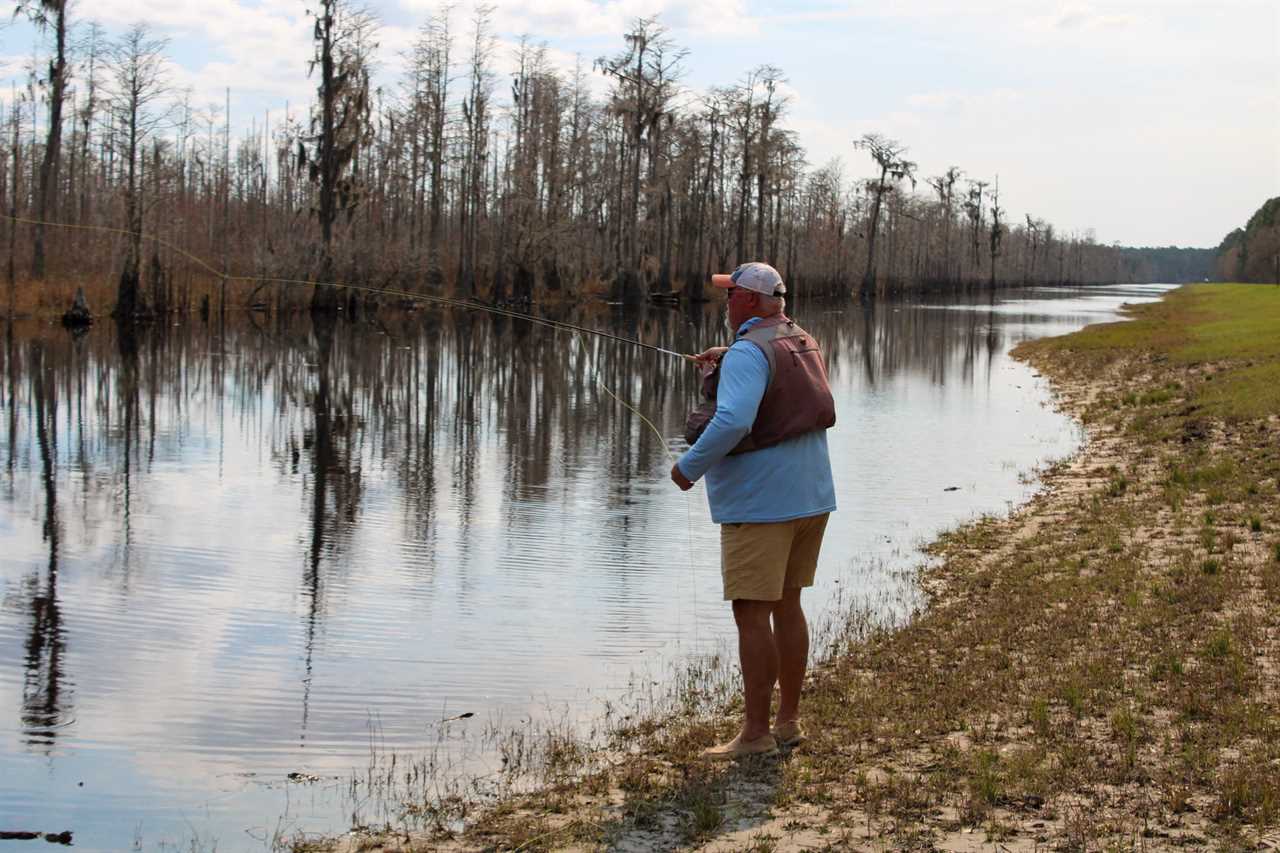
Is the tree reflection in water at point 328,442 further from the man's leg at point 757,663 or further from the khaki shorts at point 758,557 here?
the khaki shorts at point 758,557

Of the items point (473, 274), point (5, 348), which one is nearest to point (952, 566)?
point (5, 348)

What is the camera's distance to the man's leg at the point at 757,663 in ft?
20.9

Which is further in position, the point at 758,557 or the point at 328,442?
the point at 328,442

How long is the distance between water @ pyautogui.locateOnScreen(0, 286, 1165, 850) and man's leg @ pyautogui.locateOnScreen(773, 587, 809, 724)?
1.46m

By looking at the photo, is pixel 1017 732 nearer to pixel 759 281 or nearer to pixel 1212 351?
pixel 759 281

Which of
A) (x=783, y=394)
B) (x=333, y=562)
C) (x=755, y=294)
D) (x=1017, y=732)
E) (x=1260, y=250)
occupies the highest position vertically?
(x=1260, y=250)

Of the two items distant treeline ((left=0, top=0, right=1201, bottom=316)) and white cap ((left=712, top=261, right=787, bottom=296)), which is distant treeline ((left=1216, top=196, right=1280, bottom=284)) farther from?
→ white cap ((left=712, top=261, right=787, bottom=296))

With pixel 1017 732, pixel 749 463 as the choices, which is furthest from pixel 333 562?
pixel 1017 732

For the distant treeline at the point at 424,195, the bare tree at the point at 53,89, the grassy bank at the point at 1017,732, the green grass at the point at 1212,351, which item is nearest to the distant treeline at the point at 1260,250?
the distant treeline at the point at 424,195

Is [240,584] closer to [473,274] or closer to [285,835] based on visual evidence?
[285,835]

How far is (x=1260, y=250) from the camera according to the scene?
151125mm

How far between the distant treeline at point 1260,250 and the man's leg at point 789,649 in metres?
130

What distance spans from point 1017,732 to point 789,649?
3.48 ft

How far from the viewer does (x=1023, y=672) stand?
24.3 feet
